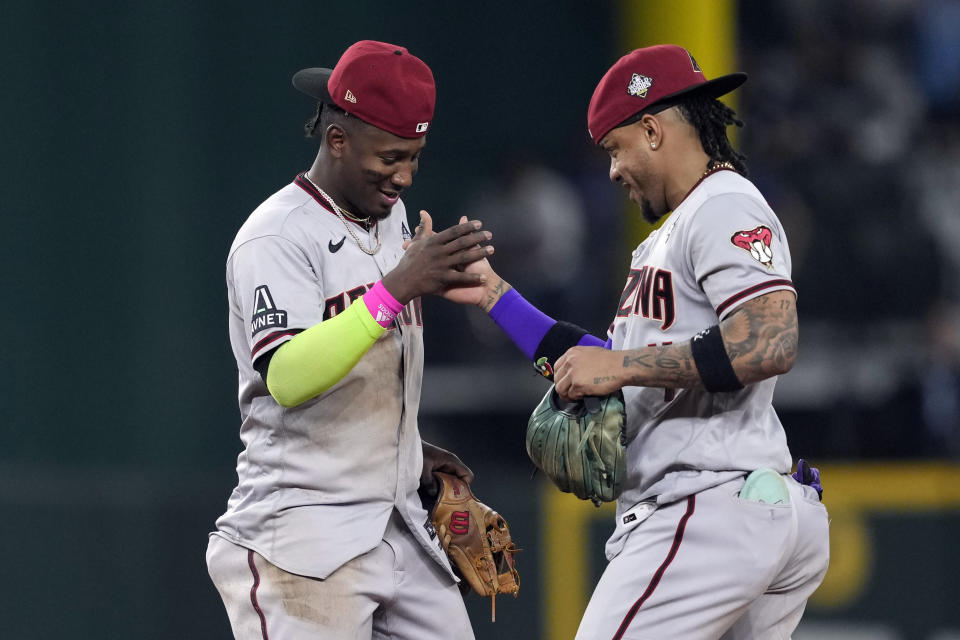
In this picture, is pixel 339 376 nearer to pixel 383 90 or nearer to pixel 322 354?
pixel 322 354

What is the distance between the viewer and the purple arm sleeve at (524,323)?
3.71 m

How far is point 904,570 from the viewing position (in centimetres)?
615

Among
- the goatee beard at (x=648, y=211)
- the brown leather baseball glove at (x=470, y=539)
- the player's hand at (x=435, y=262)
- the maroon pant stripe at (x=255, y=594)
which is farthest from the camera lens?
the brown leather baseball glove at (x=470, y=539)

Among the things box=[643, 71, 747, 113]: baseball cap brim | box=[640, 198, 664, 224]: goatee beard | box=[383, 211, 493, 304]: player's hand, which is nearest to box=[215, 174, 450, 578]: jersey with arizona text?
box=[383, 211, 493, 304]: player's hand

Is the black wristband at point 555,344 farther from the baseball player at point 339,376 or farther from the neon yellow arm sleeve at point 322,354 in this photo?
the neon yellow arm sleeve at point 322,354

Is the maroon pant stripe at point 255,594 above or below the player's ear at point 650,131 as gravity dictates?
below

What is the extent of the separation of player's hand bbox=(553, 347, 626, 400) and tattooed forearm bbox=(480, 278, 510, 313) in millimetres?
541

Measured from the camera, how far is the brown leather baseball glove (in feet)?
11.7

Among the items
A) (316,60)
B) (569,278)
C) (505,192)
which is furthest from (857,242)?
(316,60)

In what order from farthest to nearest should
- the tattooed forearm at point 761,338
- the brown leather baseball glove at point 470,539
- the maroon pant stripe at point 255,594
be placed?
the brown leather baseball glove at point 470,539 → the maroon pant stripe at point 255,594 → the tattooed forearm at point 761,338

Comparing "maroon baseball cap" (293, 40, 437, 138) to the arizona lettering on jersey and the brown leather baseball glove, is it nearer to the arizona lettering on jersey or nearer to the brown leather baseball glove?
the arizona lettering on jersey

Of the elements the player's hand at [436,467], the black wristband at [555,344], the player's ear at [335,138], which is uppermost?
the player's ear at [335,138]

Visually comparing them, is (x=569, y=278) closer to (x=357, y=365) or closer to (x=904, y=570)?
(x=904, y=570)

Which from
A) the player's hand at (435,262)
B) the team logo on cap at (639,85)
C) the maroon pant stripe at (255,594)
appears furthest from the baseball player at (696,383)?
the maroon pant stripe at (255,594)
